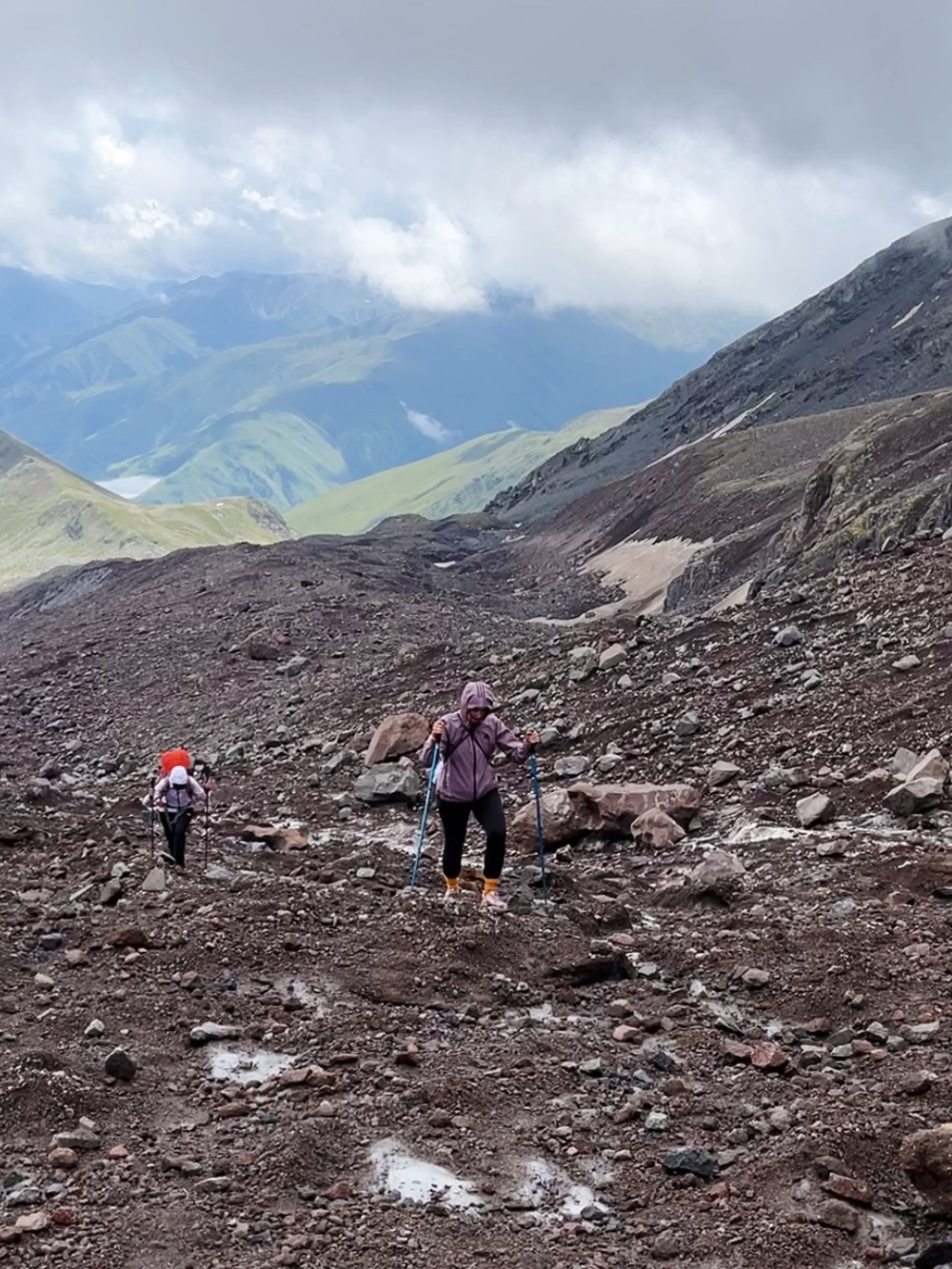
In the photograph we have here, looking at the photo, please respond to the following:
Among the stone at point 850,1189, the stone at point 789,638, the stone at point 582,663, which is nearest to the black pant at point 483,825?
the stone at point 850,1189

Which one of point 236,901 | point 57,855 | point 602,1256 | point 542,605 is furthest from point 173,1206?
point 542,605

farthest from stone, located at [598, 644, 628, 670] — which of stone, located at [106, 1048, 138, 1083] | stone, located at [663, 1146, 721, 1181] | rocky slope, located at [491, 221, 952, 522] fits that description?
rocky slope, located at [491, 221, 952, 522]

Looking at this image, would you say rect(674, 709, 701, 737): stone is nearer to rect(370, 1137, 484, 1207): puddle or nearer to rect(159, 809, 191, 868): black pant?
rect(159, 809, 191, 868): black pant

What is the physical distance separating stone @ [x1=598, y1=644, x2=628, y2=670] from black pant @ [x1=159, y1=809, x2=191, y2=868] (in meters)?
8.79

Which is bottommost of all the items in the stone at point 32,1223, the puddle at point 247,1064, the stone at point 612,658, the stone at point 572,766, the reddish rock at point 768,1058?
the reddish rock at point 768,1058

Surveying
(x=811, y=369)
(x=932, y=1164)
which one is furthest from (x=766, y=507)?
(x=811, y=369)

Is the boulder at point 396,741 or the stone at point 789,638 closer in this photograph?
the stone at point 789,638

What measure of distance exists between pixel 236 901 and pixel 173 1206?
439 centimetres

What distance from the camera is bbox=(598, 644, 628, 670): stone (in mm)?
19641

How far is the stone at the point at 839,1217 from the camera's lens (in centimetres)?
530

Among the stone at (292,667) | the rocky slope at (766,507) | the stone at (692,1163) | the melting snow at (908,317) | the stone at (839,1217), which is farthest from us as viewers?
the melting snow at (908,317)

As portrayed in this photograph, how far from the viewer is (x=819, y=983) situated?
8289 millimetres

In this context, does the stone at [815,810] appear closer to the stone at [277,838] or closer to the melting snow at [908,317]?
the stone at [277,838]

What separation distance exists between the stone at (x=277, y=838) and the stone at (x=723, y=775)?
4.84 metres
